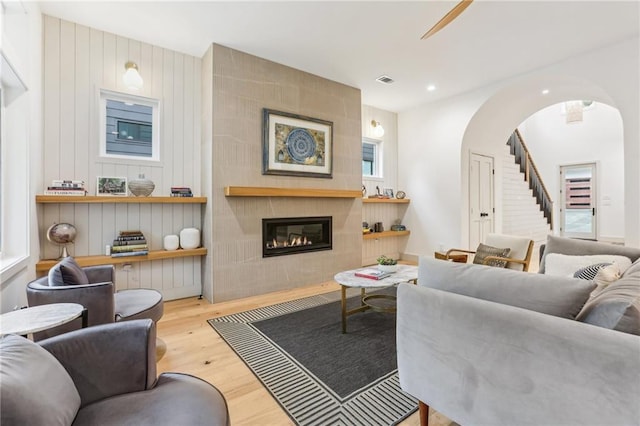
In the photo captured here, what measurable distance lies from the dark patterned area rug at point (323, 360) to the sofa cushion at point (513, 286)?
2.56 ft

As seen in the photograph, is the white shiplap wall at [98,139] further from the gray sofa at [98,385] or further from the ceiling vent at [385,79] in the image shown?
the ceiling vent at [385,79]

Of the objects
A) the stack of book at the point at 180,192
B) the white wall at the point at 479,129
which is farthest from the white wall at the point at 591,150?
the stack of book at the point at 180,192

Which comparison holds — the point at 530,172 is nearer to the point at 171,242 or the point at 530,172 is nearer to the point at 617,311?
the point at 617,311

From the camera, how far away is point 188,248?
3586 millimetres

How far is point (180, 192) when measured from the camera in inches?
139

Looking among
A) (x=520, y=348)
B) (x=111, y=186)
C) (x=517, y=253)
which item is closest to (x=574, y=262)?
(x=517, y=253)

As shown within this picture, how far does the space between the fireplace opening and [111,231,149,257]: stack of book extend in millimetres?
1371

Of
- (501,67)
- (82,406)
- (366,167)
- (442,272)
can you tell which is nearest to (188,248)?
(82,406)

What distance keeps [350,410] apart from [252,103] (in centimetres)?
343

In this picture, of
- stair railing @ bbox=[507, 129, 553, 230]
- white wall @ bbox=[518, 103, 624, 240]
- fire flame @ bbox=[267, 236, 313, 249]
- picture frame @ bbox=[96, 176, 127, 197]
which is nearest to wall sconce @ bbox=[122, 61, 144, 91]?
picture frame @ bbox=[96, 176, 127, 197]

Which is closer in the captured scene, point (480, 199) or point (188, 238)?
point (188, 238)

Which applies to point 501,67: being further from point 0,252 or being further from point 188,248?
point 0,252

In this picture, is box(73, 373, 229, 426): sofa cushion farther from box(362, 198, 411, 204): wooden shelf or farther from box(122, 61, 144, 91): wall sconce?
box(362, 198, 411, 204): wooden shelf

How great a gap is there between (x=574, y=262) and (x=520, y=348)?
172 cm
